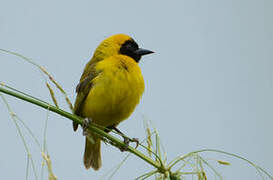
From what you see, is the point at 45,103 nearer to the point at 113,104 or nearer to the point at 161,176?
the point at 161,176

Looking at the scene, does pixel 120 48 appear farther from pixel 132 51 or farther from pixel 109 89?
pixel 109 89

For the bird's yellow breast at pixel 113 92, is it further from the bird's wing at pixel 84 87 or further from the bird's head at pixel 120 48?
the bird's head at pixel 120 48

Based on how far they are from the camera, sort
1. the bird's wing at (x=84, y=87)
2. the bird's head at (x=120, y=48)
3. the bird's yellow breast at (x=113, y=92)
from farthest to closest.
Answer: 1. the bird's head at (x=120, y=48)
2. the bird's wing at (x=84, y=87)
3. the bird's yellow breast at (x=113, y=92)

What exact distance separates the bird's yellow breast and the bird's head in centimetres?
39

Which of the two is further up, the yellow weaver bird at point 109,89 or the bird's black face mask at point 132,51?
the bird's black face mask at point 132,51

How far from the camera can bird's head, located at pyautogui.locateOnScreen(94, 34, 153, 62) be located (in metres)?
4.25

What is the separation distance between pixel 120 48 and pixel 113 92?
94 centimetres

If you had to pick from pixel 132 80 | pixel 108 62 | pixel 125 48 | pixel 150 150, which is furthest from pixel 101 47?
pixel 150 150

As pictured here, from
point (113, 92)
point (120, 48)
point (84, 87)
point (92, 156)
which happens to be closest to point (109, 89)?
point (113, 92)

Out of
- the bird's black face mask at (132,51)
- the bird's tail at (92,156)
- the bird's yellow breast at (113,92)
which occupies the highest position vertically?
the bird's black face mask at (132,51)

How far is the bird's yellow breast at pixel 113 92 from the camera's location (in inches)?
140

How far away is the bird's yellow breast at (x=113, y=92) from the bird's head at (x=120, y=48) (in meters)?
0.39

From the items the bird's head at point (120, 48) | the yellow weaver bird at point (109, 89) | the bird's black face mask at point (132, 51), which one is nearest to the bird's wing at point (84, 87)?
the yellow weaver bird at point (109, 89)

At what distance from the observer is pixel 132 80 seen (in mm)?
3670
